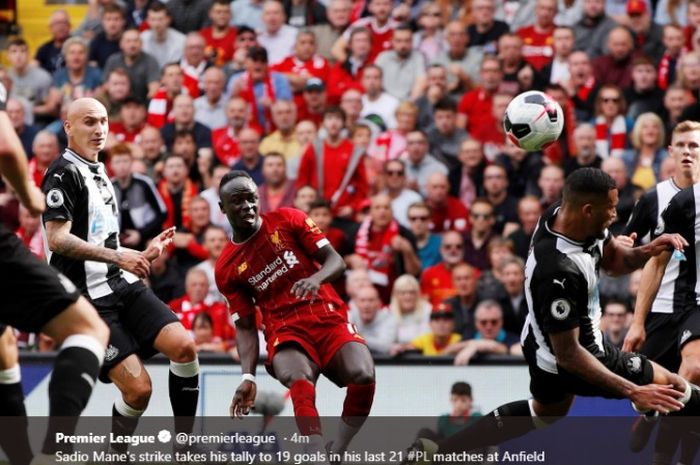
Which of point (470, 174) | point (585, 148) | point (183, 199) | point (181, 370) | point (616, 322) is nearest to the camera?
point (181, 370)

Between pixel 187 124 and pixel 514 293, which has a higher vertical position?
pixel 187 124

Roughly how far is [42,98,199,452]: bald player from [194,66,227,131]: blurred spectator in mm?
6458

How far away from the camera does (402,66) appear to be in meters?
16.2

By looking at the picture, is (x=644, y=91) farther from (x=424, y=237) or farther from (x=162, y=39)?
(x=162, y=39)

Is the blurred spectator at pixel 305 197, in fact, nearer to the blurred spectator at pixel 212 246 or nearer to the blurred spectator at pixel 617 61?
the blurred spectator at pixel 212 246

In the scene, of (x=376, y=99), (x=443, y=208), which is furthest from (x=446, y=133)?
(x=443, y=208)

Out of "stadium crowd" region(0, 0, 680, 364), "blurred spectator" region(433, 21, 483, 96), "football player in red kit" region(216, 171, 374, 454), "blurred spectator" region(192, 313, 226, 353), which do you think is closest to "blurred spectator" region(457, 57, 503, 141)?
"stadium crowd" region(0, 0, 680, 364)

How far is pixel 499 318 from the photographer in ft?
42.6

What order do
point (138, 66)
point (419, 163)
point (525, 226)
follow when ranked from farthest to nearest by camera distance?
point (138, 66), point (419, 163), point (525, 226)

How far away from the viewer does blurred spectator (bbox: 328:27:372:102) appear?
1620 cm

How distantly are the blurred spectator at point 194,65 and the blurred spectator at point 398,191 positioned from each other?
127 inches

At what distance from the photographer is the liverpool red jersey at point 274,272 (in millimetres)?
9977

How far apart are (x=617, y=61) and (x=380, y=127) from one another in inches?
108

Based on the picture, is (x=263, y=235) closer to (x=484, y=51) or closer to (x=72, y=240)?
(x=72, y=240)
